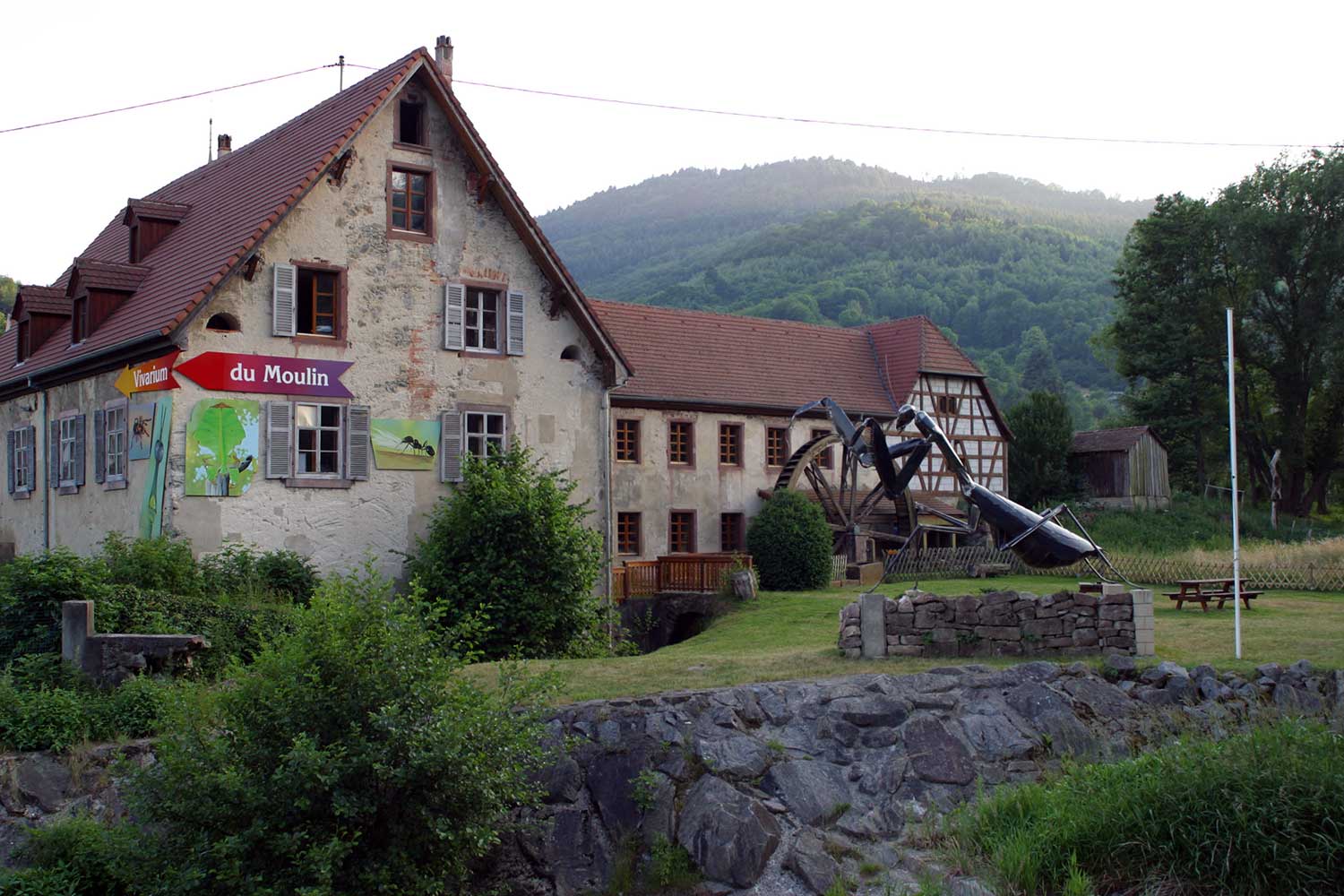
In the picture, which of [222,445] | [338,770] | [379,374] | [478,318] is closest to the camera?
[338,770]

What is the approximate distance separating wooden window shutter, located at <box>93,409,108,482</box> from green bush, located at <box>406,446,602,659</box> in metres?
5.98

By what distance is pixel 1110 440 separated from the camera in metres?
50.2

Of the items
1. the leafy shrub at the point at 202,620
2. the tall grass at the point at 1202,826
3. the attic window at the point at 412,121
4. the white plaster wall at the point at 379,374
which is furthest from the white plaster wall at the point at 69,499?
the tall grass at the point at 1202,826

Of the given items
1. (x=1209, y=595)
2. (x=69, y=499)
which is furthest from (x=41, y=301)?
(x=1209, y=595)

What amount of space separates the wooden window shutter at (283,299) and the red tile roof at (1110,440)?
115ft

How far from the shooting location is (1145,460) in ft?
164

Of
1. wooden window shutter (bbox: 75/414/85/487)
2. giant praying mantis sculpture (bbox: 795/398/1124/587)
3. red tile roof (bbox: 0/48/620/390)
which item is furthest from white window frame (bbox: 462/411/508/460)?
giant praying mantis sculpture (bbox: 795/398/1124/587)

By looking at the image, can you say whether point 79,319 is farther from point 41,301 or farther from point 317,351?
point 317,351

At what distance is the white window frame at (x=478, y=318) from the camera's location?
25922 millimetres

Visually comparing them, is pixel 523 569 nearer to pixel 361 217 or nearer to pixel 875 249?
pixel 361 217

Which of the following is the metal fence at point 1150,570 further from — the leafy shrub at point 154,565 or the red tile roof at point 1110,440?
the leafy shrub at point 154,565

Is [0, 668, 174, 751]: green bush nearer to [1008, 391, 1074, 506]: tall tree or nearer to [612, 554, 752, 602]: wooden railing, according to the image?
[612, 554, 752, 602]: wooden railing

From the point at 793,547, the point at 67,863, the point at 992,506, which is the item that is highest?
the point at 992,506

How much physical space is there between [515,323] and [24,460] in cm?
1091
